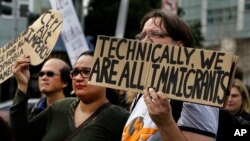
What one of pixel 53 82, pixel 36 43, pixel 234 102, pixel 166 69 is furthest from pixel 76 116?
pixel 234 102

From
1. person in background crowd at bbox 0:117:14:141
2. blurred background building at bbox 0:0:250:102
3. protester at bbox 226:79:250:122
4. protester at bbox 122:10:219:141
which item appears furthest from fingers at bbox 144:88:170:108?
blurred background building at bbox 0:0:250:102

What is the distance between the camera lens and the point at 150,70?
9.84ft

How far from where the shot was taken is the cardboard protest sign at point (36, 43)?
13.5 feet

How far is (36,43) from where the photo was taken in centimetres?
418

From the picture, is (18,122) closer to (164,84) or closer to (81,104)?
(81,104)

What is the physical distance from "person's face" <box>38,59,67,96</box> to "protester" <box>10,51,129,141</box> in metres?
1.40

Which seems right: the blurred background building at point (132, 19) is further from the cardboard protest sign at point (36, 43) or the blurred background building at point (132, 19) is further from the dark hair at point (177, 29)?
the dark hair at point (177, 29)

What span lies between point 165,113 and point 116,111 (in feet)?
3.92

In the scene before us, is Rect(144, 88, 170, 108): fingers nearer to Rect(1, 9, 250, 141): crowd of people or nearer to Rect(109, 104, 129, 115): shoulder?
Rect(1, 9, 250, 141): crowd of people

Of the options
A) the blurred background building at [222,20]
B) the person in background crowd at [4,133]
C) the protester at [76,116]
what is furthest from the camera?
the blurred background building at [222,20]

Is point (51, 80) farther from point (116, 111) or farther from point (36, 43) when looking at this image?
point (116, 111)

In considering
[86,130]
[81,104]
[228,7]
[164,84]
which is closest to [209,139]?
[164,84]

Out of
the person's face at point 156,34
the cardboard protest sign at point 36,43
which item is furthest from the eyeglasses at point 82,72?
the person's face at point 156,34

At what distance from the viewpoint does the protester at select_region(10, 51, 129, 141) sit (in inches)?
154
